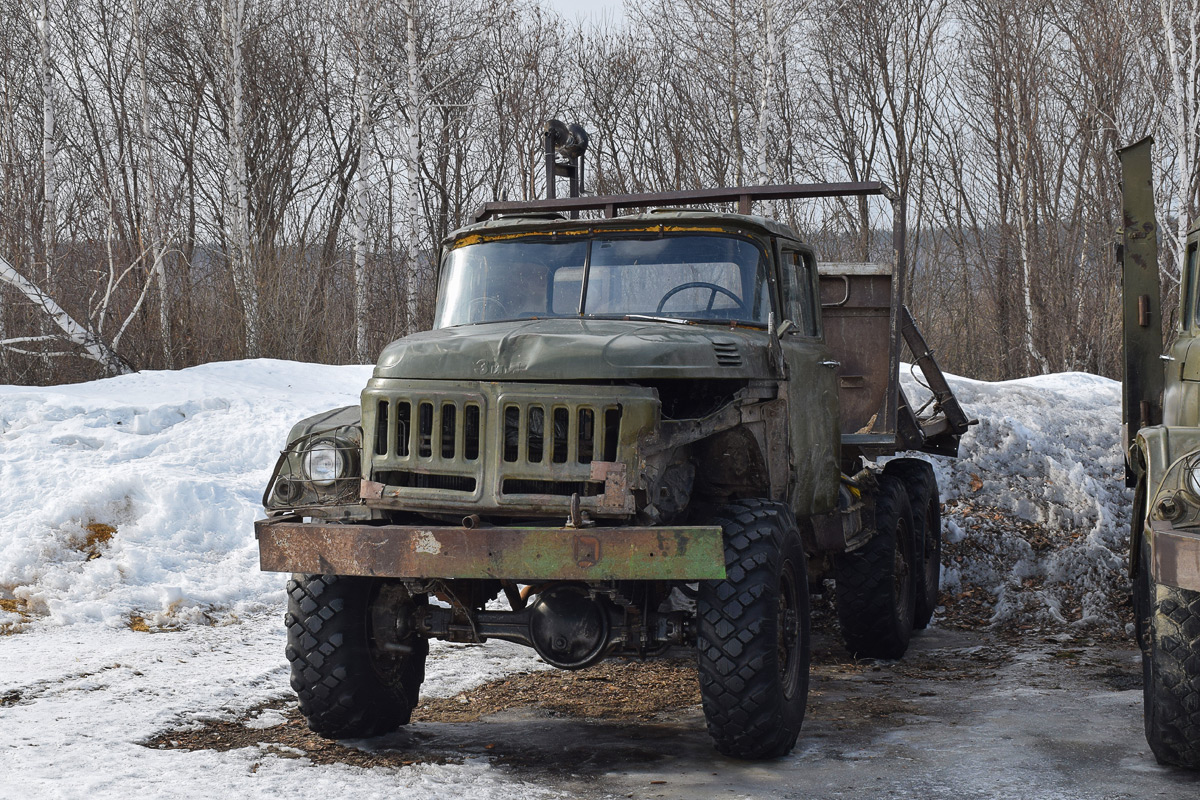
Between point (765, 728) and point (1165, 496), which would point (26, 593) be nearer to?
point (765, 728)

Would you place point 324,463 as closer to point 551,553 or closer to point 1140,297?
point 551,553

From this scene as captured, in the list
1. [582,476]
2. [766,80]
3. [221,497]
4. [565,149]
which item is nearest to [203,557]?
[221,497]

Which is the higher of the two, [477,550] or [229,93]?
[229,93]

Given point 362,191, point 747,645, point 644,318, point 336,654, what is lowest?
point 336,654

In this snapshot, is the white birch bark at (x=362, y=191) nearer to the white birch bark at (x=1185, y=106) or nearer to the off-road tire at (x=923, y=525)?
the off-road tire at (x=923, y=525)

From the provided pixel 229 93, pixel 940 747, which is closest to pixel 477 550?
pixel 940 747

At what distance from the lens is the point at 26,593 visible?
765 cm

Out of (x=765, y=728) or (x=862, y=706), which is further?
(x=862, y=706)

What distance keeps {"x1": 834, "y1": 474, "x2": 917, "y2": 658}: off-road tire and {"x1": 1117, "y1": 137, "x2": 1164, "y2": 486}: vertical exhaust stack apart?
1511 millimetres

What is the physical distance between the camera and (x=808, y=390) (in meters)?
6.14

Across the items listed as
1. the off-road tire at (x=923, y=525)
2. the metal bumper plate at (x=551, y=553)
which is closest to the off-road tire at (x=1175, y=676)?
the metal bumper plate at (x=551, y=553)

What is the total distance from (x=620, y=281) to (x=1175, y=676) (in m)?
2.93

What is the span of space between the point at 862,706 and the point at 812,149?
2382 cm

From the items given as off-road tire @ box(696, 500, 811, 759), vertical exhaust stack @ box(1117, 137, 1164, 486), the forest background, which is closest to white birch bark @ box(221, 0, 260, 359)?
the forest background
